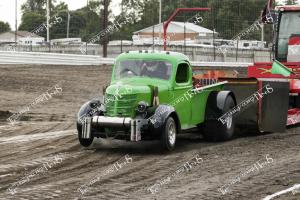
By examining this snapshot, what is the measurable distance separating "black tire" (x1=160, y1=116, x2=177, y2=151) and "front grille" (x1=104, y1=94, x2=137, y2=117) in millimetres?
691

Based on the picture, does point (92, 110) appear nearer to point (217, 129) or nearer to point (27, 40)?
point (217, 129)

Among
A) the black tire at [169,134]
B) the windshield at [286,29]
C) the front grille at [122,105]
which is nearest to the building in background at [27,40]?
the windshield at [286,29]

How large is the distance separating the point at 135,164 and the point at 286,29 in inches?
380

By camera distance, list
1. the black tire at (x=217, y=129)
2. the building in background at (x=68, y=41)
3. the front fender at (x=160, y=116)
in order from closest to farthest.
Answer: the front fender at (x=160, y=116) < the black tire at (x=217, y=129) < the building in background at (x=68, y=41)

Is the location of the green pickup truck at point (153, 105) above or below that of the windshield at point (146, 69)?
below

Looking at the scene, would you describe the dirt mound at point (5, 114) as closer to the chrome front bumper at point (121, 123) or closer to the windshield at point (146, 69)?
the windshield at point (146, 69)

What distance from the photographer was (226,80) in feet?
48.0

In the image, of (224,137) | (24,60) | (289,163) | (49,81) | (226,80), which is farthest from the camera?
(24,60)

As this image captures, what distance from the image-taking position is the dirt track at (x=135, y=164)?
8.41 meters

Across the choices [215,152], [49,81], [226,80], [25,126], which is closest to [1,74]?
[49,81]

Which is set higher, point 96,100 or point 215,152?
point 96,100

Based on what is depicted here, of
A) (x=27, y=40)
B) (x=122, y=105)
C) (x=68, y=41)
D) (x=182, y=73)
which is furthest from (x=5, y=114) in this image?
(x=27, y=40)

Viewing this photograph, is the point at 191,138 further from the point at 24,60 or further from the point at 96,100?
the point at 24,60

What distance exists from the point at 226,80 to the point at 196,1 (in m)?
49.0
